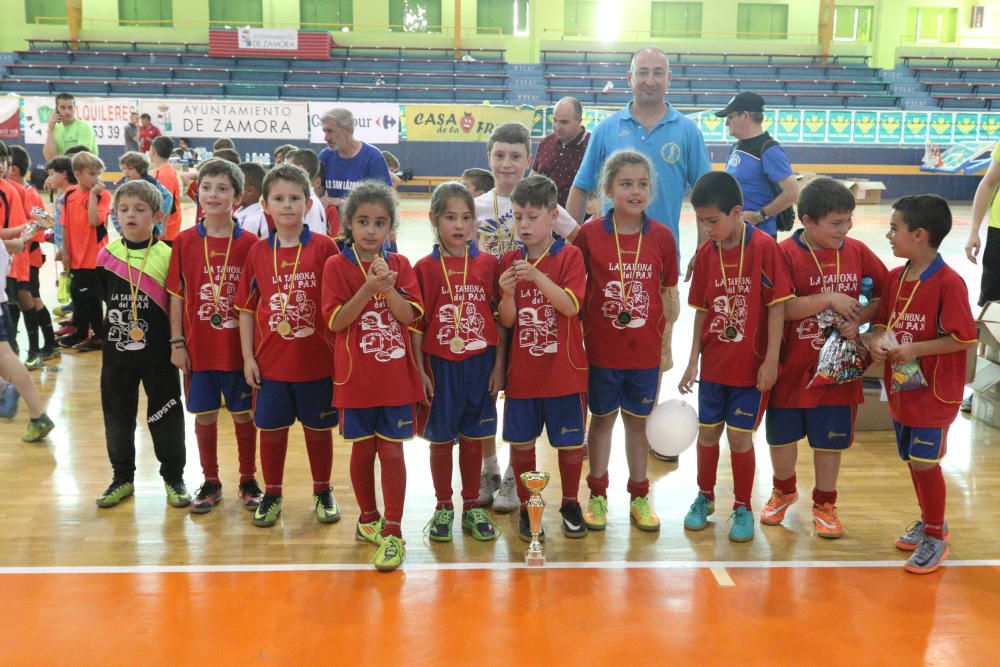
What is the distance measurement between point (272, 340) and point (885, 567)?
2.59 meters

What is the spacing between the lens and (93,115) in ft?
60.1

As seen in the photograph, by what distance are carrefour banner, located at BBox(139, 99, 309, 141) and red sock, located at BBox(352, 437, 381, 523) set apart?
16535 mm

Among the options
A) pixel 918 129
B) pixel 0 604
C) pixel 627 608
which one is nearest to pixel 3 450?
pixel 0 604

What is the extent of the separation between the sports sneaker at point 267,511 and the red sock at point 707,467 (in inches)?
72.9

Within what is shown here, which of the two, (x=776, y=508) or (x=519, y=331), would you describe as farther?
(x=776, y=508)

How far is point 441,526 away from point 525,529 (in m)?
0.35

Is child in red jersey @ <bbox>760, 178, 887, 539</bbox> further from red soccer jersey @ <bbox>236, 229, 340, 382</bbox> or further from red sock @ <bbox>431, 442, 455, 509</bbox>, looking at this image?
red soccer jersey @ <bbox>236, 229, 340, 382</bbox>

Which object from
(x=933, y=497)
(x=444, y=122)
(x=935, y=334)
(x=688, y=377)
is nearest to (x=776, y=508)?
(x=933, y=497)

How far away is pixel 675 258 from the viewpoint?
347 cm

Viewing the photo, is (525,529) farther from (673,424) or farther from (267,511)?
(267,511)

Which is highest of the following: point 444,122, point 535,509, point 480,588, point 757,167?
point 444,122

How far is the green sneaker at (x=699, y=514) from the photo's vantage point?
361 cm

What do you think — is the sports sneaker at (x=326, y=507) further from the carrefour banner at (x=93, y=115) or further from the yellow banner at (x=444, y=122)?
the carrefour banner at (x=93, y=115)

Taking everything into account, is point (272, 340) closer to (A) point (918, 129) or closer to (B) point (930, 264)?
(B) point (930, 264)
